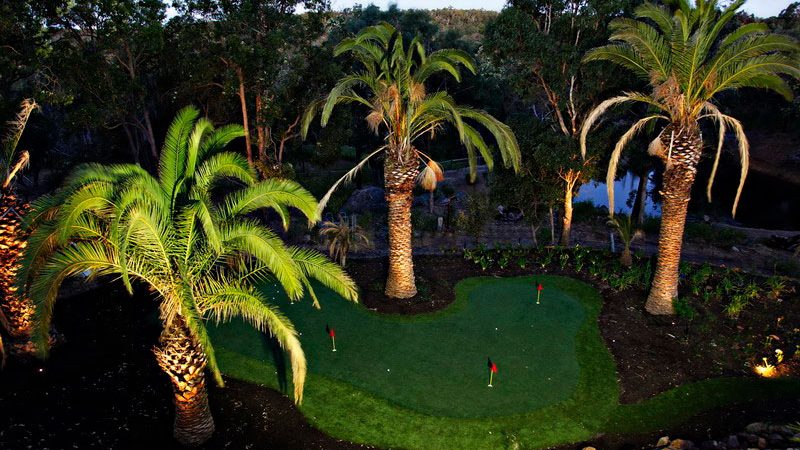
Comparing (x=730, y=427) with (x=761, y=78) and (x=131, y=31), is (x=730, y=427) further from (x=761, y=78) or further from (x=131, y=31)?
(x=131, y=31)

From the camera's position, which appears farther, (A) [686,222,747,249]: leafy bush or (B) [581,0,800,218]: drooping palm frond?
(A) [686,222,747,249]: leafy bush

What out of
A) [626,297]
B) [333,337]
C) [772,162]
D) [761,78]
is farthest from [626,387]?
[772,162]

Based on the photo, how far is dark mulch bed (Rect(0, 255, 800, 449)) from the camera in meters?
8.95

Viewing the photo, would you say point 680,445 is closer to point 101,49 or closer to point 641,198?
point 641,198

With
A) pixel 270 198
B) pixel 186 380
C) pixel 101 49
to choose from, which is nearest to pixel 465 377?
pixel 186 380

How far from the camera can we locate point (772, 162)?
35562 millimetres

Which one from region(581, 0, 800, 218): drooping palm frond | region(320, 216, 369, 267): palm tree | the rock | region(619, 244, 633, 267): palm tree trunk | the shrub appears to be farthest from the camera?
region(619, 244, 633, 267): palm tree trunk

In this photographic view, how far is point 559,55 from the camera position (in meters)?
15.6

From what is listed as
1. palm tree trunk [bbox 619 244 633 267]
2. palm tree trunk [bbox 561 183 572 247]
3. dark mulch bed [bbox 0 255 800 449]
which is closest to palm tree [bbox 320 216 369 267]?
dark mulch bed [bbox 0 255 800 449]

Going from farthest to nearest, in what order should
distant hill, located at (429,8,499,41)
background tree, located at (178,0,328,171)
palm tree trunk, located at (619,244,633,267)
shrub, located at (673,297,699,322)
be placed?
distant hill, located at (429,8,499,41), background tree, located at (178,0,328,171), palm tree trunk, located at (619,244,633,267), shrub, located at (673,297,699,322)

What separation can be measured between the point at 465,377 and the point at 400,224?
4570mm

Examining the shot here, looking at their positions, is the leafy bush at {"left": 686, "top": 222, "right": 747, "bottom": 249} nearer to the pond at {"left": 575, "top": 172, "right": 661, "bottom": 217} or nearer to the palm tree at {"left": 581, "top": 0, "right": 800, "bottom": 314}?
the palm tree at {"left": 581, "top": 0, "right": 800, "bottom": 314}

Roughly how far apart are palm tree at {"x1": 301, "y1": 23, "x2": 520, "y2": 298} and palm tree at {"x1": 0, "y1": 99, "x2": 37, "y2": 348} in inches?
240

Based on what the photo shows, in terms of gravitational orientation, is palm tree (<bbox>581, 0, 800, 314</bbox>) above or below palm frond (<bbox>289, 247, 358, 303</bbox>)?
above
